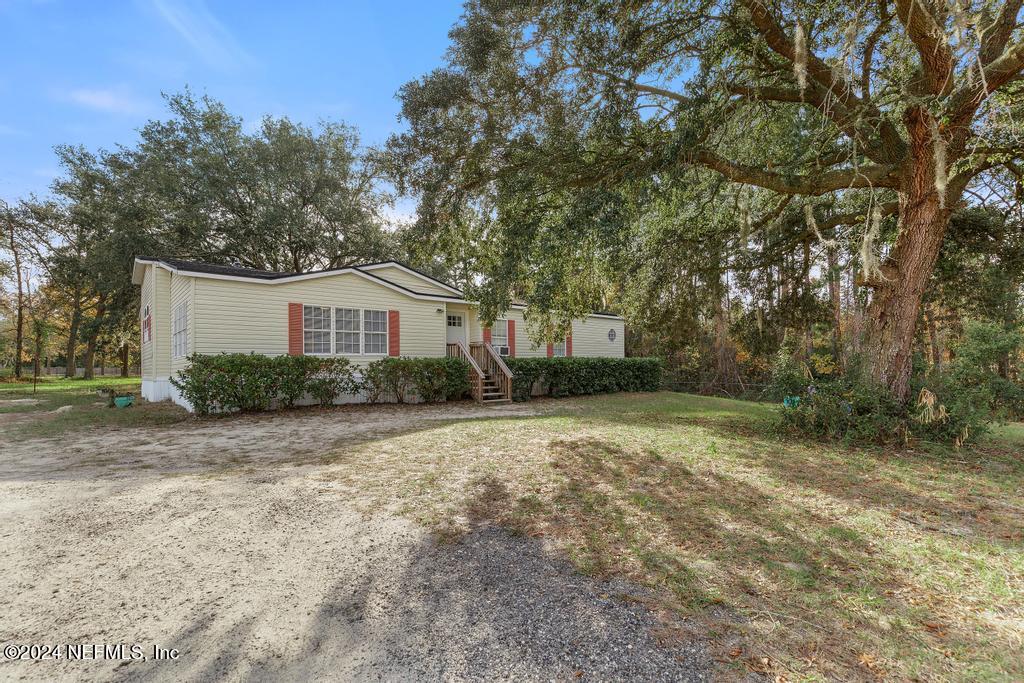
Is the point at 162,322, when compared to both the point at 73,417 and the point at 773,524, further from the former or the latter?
the point at 773,524

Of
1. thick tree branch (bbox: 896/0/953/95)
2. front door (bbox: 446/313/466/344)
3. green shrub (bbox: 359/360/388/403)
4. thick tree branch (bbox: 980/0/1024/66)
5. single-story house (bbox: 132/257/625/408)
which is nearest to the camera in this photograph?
thick tree branch (bbox: 896/0/953/95)

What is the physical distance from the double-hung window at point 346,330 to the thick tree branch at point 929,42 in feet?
37.6

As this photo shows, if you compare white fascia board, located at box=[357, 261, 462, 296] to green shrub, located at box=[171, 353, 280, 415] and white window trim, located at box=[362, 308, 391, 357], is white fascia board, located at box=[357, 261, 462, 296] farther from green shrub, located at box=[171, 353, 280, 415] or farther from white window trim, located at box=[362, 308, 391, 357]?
green shrub, located at box=[171, 353, 280, 415]

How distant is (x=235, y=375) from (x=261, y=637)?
8.34 metres

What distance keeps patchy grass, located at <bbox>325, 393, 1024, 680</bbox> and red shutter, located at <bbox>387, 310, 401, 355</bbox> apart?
6356 millimetres

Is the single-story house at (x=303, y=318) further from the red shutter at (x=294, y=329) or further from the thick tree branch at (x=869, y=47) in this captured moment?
the thick tree branch at (x=869, y=47)

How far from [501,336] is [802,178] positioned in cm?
1077

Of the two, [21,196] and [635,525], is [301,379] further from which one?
[21,196]

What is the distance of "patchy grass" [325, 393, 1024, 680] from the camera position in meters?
2.02

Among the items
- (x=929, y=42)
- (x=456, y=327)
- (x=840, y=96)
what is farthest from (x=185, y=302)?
(x=929, y=42)

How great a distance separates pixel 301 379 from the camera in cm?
1004

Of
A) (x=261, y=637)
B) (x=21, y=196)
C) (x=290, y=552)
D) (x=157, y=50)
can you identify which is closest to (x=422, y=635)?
(x=261, y=637)

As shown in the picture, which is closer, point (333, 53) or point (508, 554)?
point (508, 554)

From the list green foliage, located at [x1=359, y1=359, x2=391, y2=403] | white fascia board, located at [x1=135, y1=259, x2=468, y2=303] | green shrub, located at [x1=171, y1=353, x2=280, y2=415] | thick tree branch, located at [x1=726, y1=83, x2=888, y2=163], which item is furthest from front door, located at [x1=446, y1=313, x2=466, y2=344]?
thick tree branch, located at [x1=726, y1=83, x2=888, y2=163]
